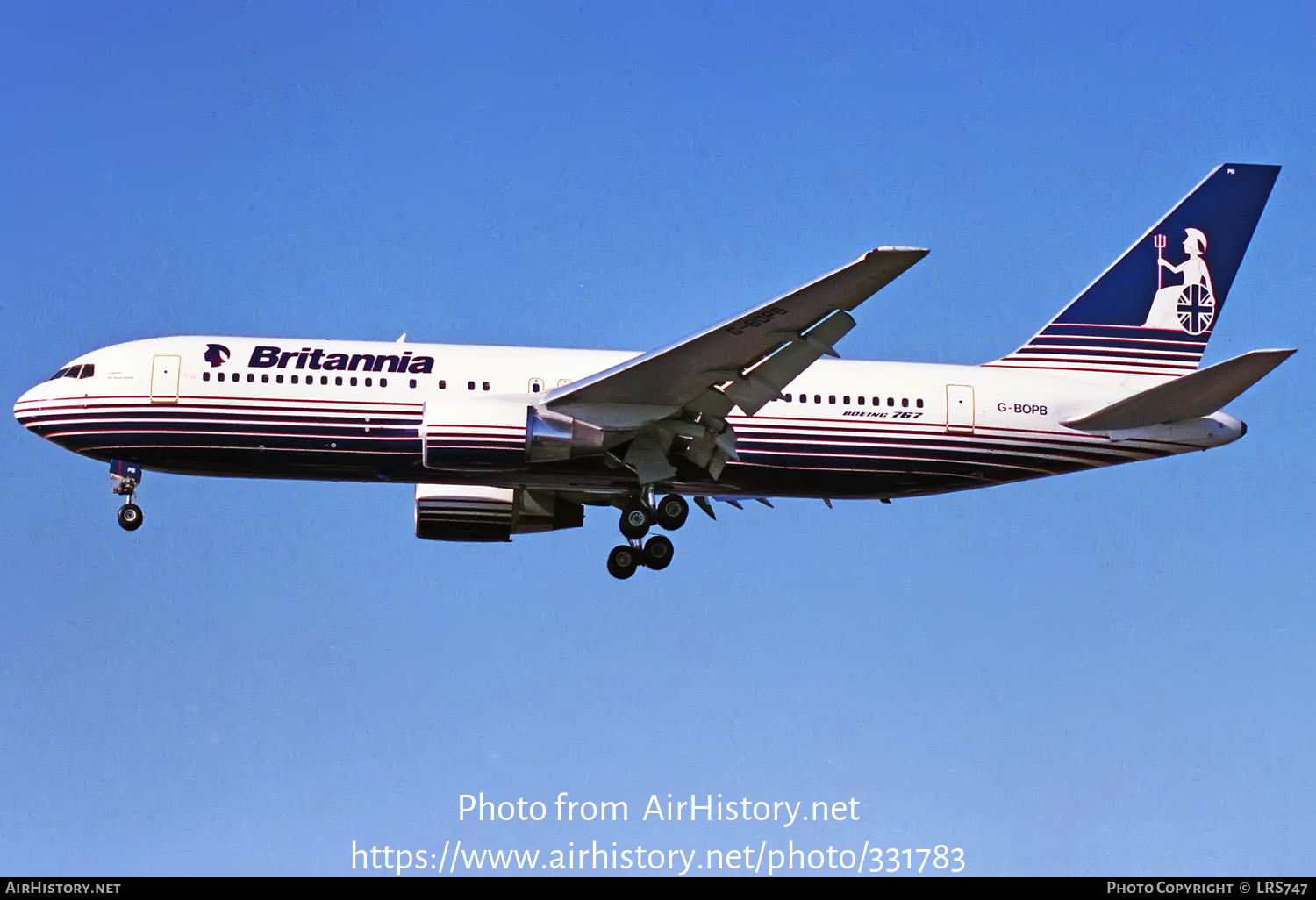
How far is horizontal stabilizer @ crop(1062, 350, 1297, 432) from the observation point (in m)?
28.9

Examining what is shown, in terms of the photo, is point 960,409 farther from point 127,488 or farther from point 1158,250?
point 127,488

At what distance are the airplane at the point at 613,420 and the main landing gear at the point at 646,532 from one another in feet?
0.12

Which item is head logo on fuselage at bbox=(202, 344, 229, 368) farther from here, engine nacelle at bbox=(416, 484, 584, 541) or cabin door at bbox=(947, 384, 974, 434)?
cabin door at bbox=(947, 384, 974, 434)

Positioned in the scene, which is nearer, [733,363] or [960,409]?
[733,363]

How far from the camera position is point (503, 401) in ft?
99.3

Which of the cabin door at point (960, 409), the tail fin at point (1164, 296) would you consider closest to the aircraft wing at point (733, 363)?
the cabin door at point (960, 409)

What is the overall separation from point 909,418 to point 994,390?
1.79m

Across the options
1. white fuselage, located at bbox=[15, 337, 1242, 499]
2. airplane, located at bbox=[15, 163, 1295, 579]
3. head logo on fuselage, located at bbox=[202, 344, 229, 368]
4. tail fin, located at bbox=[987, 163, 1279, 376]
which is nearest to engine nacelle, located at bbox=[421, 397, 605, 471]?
airplane, located at bbox=[15, 163, 1295, 579]

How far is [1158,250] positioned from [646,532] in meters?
11.5

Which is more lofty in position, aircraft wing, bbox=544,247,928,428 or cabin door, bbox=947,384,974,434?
cabin door, bbox=947,384,974,434

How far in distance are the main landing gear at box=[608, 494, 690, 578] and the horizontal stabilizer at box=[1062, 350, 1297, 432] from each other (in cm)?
724

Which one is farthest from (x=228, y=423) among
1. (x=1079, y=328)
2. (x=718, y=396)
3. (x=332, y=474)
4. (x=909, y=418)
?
(x=1079, y=328)

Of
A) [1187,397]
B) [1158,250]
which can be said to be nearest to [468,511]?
[1187,397]

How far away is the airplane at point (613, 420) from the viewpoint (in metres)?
30.0
